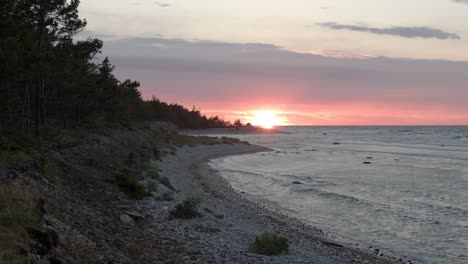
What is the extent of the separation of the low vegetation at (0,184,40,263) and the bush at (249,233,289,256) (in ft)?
23.8

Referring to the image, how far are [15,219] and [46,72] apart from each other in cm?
2155

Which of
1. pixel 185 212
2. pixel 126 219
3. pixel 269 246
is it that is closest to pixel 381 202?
pixel 185 212

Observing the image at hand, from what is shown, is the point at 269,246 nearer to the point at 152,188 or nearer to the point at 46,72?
the point at 152,188

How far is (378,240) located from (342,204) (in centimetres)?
889

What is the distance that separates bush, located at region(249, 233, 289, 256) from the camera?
14961 millimetres

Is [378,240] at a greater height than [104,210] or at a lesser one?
lesser

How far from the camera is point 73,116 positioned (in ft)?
171

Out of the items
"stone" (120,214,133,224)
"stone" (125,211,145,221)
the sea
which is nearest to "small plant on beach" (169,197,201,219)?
"stone" (125,211,145,221)

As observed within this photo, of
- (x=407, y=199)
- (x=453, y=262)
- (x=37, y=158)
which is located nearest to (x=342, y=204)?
(x=407, y=199)

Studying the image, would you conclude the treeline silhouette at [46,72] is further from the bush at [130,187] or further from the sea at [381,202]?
the sea at [381,202]

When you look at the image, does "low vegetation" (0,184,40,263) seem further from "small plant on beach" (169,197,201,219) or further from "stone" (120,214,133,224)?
"small plant on beach" (169,197,201,219)

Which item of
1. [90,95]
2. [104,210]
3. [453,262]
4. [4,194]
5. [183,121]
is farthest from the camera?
[183,121]

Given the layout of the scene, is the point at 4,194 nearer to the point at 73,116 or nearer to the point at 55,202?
the point at 55,202

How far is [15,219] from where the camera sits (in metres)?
9.50
